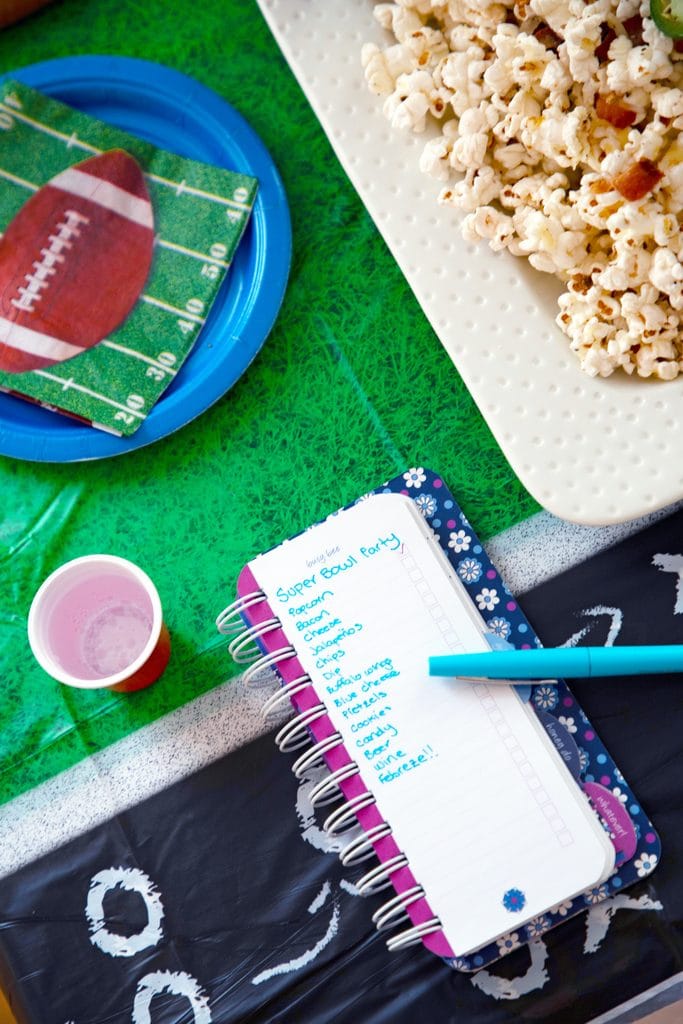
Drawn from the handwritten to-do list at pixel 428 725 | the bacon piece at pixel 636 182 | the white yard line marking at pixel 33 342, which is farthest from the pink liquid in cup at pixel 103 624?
the bacon piece at pixel 636 182

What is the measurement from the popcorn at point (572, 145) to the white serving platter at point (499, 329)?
0.05ft

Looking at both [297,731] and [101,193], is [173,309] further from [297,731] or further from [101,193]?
[297,731]

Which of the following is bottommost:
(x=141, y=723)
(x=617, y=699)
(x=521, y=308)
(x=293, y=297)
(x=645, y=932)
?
(x=645, y=932)

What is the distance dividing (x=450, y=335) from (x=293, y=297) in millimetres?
188

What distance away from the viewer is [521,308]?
73 centimetres

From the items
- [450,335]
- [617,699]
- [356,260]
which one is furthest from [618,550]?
[356,260]

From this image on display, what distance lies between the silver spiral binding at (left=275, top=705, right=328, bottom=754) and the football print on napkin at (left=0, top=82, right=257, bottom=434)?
29 centimetres

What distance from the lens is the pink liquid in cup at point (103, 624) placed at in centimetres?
78

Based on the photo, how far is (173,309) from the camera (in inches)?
33.3

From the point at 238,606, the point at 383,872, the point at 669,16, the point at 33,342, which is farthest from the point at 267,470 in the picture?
the point at 669,16

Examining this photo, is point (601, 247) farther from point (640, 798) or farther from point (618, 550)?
point (640, 798)

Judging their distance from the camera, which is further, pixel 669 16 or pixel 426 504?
pixel 426 504

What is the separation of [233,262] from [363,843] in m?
0.50

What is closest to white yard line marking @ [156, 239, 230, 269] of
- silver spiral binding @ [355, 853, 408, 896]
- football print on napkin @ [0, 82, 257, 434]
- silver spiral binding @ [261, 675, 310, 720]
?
football print on napkin @ [0, 82, 257, 434]
